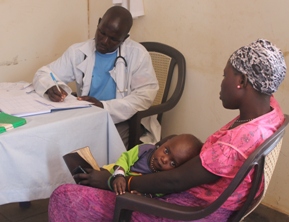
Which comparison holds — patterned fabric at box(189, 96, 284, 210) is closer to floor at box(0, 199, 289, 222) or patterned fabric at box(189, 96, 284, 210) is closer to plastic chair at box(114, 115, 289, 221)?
plastic chair at box(114, 115, 289, 221)

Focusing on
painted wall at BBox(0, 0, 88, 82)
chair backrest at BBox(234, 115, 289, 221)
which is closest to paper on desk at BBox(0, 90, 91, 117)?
chair backrest at BBox(234, 115, 289, 221)

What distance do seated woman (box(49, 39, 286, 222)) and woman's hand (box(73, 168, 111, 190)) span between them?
1.4 inches

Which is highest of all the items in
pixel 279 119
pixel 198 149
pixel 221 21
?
pixel 221 21

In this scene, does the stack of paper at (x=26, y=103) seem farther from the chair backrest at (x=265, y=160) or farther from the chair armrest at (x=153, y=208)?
the chair backrest at (x=265, y=160)

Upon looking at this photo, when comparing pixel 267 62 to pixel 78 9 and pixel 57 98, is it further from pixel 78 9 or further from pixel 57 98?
pixel 78 9

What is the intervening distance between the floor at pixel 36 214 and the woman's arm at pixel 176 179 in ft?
3.82

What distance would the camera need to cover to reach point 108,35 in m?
2.17

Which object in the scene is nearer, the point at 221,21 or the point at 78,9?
the point at 221,21

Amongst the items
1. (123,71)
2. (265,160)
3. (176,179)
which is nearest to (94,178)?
(176,179)

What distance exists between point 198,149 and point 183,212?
0.30 meters

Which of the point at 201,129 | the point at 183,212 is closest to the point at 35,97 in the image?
the point at 183,212

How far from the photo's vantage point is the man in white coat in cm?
218

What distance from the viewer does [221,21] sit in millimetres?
2395

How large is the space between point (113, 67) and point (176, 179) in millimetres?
1192
